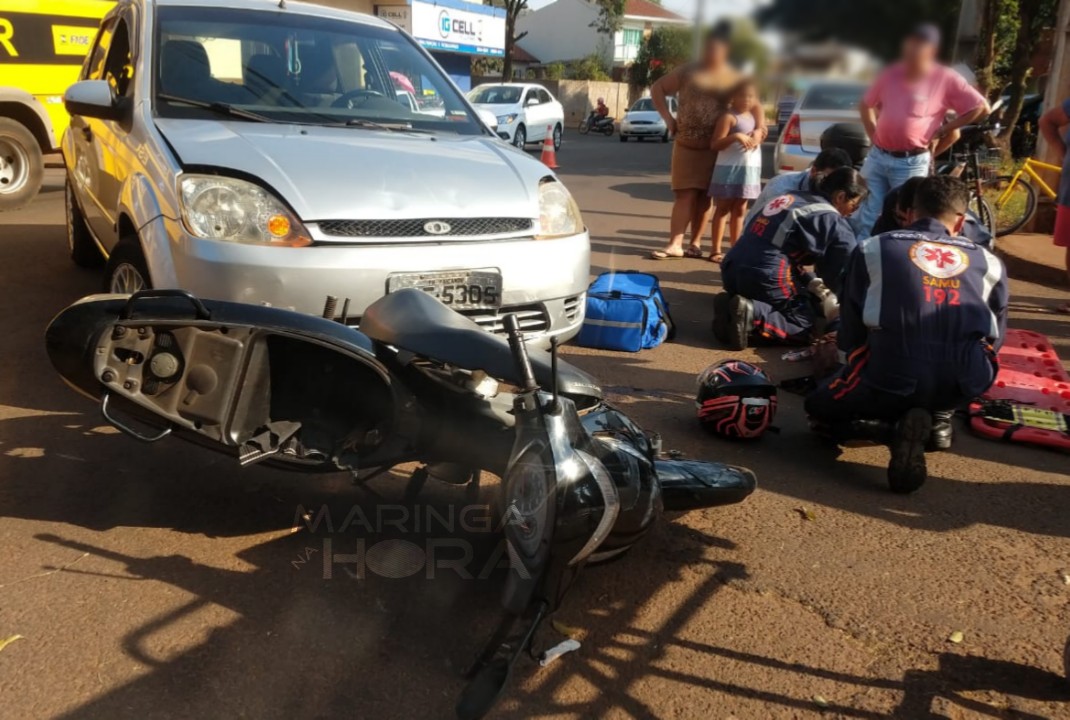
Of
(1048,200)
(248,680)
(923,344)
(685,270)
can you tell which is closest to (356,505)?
(248,680)

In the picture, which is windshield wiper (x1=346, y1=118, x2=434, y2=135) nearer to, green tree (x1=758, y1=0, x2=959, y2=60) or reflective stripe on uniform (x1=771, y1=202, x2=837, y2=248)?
reflective stripe on uniform (x1=771, y1=202, x2=837, y2=248)

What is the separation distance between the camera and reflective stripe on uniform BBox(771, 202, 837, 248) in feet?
17.2

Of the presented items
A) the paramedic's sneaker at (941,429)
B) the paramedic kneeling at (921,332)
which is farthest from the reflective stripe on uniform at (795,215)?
the paramedic's sneaker at (941,429)

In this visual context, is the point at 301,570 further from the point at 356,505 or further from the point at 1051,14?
the point at 1051,14

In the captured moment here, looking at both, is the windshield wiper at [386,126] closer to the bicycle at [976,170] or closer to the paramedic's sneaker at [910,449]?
the paramedic's sneaker at [910,449]

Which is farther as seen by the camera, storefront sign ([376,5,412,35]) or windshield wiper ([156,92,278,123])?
storefront sign ([376,5,412,35])

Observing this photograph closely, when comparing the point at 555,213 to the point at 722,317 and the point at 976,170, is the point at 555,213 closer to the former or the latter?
the point at 722,317

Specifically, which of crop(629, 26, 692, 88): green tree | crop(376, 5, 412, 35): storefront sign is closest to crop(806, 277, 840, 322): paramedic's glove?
crop(629, 26, 692, 88): green tree

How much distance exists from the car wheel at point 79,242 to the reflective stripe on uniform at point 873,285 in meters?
5.20

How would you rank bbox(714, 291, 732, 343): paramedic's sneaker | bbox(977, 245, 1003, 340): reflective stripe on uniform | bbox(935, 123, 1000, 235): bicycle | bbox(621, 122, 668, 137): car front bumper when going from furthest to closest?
bbox(621, 122, 668, 137): car front bumper → bbox(935, 123, 1000, 235): bicycle → bbox(714, 291, 732, 343): paramedic's sneaker → bbox(977, 245, 1003, 340): reflective stripe on uniform

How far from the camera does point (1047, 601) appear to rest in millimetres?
2873

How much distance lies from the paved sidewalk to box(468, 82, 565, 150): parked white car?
508 inches

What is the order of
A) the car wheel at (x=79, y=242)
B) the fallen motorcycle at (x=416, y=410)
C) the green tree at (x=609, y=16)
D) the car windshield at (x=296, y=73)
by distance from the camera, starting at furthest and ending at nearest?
the car wheel at (x=79, y=242)
the car windshield at (x=296, y=73)
the fallen motorcycle at (x=416, y=410)
the green tree at (x=609, y=16)

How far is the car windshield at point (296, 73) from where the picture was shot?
4211mm
